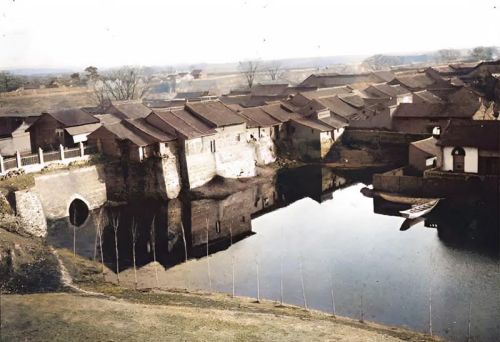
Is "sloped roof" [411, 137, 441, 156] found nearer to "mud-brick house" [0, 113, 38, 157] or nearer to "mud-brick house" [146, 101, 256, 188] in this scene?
"mud-brick house" [146, 101, 256, 188]

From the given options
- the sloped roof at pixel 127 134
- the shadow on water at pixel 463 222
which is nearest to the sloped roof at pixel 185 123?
the sloped roof at pixel 127 134

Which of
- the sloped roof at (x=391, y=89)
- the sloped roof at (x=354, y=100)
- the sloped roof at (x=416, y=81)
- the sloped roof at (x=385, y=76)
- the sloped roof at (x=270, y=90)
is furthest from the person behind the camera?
the sloped roof at (x=385, y=76)

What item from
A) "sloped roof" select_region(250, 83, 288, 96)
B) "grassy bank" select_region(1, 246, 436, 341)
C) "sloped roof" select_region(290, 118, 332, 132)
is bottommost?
"grassy bank" select_region(1, 246, 436, 341)

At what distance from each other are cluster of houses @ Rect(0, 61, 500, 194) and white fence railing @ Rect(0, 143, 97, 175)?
1889 millimetres

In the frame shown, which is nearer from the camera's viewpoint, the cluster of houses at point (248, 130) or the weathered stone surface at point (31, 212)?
the weathered stone surface at point (31, 212)

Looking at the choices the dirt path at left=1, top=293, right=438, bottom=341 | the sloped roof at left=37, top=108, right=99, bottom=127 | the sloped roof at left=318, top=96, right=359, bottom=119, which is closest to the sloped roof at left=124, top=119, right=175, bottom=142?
the sloped roof at left=37, top=108, right=99, bottom=127

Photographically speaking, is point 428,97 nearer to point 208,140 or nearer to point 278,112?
point 278,112

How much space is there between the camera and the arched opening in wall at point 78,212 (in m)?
32.6

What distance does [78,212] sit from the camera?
3406cm

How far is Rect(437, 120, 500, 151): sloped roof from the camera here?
3428 cm

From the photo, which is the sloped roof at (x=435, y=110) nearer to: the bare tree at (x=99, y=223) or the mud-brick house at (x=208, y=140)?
the mud-brick house at (x=208, y=140)

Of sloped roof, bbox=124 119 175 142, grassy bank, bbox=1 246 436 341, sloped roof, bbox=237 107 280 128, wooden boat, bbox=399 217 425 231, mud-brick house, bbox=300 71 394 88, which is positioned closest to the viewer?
grassy bank, bbox=1 246 436 341

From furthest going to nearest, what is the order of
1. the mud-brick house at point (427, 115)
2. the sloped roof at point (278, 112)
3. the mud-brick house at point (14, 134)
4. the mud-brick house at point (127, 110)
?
the sloped roof at point (278, 112), the mud-brick house at point (427, 115), the mud-brick house at point (127, 110), the mud-brick house at point (14, 134)

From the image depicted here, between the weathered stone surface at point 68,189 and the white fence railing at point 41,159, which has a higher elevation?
the white fence railing at point 41,159
